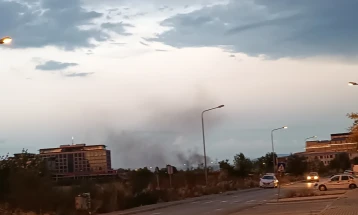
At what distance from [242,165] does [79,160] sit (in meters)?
29.7

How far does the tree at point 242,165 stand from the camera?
96.6 m

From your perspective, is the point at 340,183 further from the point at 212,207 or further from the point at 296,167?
the point at 296,167

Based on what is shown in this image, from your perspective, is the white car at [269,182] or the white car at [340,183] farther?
the white car at [269,182]

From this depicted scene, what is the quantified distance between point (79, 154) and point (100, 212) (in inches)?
2596

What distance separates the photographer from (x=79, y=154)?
4156 inches

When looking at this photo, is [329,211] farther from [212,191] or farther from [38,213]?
[212,191]

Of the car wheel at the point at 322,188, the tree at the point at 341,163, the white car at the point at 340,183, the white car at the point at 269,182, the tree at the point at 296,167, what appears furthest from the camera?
the tree at the point at 341,163

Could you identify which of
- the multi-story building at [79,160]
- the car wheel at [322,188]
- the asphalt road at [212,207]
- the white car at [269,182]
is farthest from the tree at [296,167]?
the asphalt road at [212,207]

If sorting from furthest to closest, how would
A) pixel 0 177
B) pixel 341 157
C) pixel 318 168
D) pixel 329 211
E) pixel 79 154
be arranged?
pixel 341 157
pixel 318 168
pixel 79 154
pixel 0 177
pixel 329 211

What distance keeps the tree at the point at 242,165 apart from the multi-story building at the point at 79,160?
1002 inches

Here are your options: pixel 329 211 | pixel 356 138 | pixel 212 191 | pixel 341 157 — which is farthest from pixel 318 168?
pixel 329 211

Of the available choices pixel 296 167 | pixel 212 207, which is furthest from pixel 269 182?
pixel 296 167

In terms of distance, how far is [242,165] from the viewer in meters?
97.2

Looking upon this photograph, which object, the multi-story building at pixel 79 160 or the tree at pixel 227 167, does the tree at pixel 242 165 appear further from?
the multi-story building at pixel 79 160
